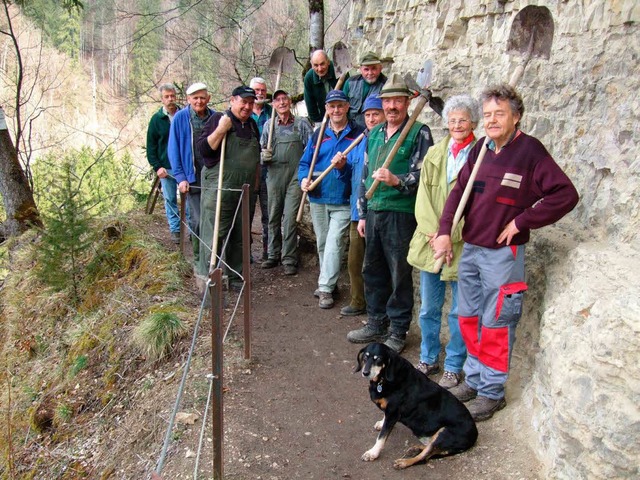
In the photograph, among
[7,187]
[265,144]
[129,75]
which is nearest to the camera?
[265,144]

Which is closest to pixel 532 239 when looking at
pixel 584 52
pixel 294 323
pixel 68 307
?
pixel 584 52

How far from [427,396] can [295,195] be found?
3552 mm

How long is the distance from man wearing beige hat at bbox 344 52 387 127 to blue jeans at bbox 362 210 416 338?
155cm

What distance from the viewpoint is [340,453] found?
3664 mm

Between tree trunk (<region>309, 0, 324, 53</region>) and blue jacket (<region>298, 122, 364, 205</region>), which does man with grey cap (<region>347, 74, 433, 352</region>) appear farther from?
tree trunk (<region>309, 0, 324, 53</region>)

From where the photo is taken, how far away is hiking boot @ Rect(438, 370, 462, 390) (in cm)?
420

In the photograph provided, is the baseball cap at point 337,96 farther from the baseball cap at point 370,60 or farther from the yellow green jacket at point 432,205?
the yellow green jacket at point 432,205

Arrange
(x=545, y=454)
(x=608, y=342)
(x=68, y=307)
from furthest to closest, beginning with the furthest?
(x=68, y=307)
(x=545, y=454)
(x=608, y=342)

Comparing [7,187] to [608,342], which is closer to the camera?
[608,342]

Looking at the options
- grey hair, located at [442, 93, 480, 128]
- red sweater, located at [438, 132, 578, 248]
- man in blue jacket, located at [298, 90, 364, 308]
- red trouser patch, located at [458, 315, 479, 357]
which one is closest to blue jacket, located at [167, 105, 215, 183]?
man in blue jacket, located at [298, 90, 364, 308]

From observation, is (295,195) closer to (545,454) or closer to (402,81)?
(402,81)

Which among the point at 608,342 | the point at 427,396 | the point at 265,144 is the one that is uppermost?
the point at 265,144

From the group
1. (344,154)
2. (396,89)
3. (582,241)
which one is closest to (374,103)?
(396,89)

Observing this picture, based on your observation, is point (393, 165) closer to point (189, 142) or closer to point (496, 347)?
point (496, 347)
